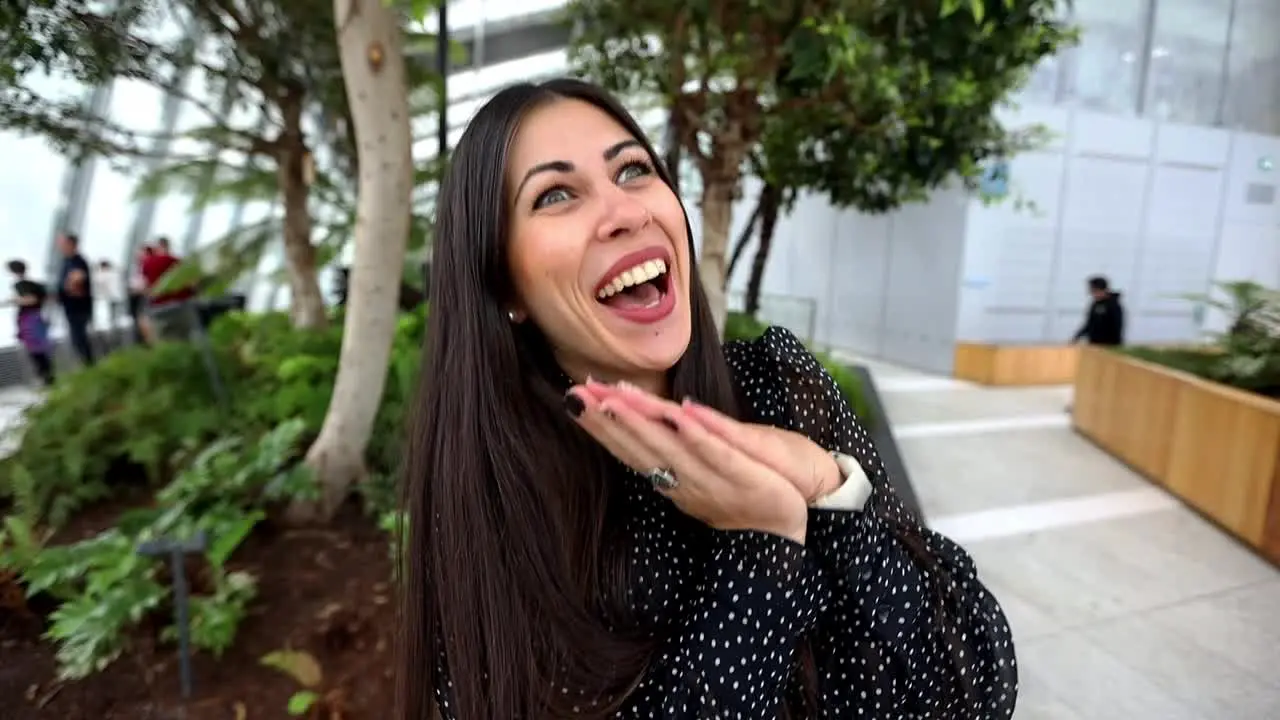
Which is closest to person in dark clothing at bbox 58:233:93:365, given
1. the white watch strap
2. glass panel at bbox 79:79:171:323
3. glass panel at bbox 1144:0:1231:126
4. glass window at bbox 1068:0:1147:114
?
glass panel at bbox 79:79:171:323

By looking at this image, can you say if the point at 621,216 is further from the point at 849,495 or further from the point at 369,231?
the point at 369,231

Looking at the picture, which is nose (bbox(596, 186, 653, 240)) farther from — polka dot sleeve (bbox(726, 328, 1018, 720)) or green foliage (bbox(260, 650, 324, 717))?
green foliage (bbox(260, 650, 324, 717))

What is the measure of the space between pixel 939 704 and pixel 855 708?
16cm

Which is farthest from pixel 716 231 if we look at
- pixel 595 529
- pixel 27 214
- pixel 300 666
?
pixel 27 214

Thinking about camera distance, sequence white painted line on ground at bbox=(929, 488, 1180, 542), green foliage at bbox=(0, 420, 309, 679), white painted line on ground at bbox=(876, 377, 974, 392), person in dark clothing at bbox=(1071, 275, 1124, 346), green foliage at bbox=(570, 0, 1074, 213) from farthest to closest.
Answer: white painted line on ground at bbox=(876, 377, 974, 392) → person in dark clothing at bbox=(1071, 275, 1124, 346) → white painted line on ground at bbox=(929, 488, 1180, 542) → green foliage at bbox=(570, 0, 1074, 213) → green foliage at bbox=(0, 420, 309, 679)

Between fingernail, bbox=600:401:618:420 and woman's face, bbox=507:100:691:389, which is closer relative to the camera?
fingernail, bbox=600:401:618:420

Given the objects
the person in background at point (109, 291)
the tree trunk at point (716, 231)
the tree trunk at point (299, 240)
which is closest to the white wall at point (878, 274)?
the tree trunk at point (716, 231)

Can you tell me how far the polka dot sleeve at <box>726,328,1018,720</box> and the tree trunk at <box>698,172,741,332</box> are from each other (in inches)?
128

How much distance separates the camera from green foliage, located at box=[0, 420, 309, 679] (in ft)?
8.17

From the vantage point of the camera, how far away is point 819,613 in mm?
1039

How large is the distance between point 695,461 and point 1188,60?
28.8ft

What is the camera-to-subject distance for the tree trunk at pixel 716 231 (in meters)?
4.57

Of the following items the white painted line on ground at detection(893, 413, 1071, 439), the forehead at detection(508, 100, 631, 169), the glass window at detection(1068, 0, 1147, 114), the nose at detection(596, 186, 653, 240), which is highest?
the glass window at detection(1068, 0, 1147, 114)

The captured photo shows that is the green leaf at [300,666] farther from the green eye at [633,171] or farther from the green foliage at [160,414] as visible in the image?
the green eye at [633,171]
